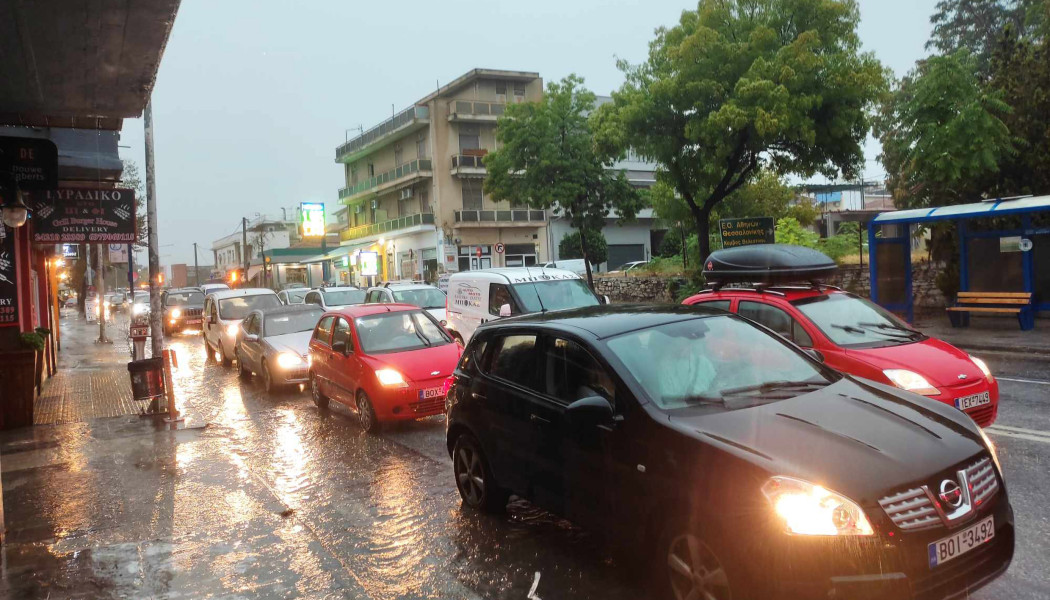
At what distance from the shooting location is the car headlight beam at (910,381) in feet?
21.0

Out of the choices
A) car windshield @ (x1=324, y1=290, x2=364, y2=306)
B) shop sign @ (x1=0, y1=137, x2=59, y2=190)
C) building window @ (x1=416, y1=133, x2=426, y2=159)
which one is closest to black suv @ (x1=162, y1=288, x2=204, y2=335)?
car windshield @ (x1=324, y1=290, x2=364, y2=306)

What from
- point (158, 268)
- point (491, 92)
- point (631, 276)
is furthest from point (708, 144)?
point (491, 92)

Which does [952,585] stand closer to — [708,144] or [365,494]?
[365,494]

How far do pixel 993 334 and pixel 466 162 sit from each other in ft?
128

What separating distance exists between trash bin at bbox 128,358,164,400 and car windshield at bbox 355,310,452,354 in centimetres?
318

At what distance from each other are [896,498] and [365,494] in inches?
185

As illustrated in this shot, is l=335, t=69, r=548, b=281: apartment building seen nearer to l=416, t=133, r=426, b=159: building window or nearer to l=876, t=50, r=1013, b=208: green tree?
l=416, t=133, r=426, b=159: building window

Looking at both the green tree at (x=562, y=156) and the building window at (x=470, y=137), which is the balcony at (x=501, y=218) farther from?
the green tree at (x=562, y=156)

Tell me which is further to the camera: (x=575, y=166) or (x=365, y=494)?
(x=575, y=166)

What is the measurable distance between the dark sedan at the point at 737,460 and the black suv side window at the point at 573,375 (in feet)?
0.04

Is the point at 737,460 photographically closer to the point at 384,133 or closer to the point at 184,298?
the point at 184,298

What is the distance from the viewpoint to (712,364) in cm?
462

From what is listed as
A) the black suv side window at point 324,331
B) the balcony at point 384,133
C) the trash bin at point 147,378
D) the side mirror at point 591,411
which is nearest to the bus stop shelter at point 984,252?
the black suv side window at point 324,331

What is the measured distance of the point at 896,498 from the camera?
3.35 meters
